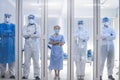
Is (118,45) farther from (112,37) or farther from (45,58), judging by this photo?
(45,58)

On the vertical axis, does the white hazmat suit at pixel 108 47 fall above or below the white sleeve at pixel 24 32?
below

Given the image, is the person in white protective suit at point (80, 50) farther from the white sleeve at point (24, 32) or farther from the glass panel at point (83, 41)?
the white sleeve at point (24, 32)

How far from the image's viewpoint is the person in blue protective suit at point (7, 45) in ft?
17.5

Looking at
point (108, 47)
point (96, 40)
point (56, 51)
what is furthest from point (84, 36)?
point (56, 51)

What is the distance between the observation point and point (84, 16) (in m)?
5.68

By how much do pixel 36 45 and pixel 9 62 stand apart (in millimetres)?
729

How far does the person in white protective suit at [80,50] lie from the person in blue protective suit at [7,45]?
1.44 metres

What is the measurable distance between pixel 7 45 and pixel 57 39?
115 cm

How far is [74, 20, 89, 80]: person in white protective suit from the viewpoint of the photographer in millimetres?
5430

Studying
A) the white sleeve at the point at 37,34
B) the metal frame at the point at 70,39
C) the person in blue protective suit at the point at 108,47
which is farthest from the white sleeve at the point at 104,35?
the white sleeve at the point at 37,34

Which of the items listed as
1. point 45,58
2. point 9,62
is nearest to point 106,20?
point 45,58

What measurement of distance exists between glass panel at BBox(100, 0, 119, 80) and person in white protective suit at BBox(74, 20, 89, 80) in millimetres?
388

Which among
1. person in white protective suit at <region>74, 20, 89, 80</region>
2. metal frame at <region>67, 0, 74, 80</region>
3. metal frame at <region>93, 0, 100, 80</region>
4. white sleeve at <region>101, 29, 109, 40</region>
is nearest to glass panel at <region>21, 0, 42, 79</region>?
metal frame at <region>67, 0, 74, 80</region>

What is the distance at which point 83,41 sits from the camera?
5.45 metres
